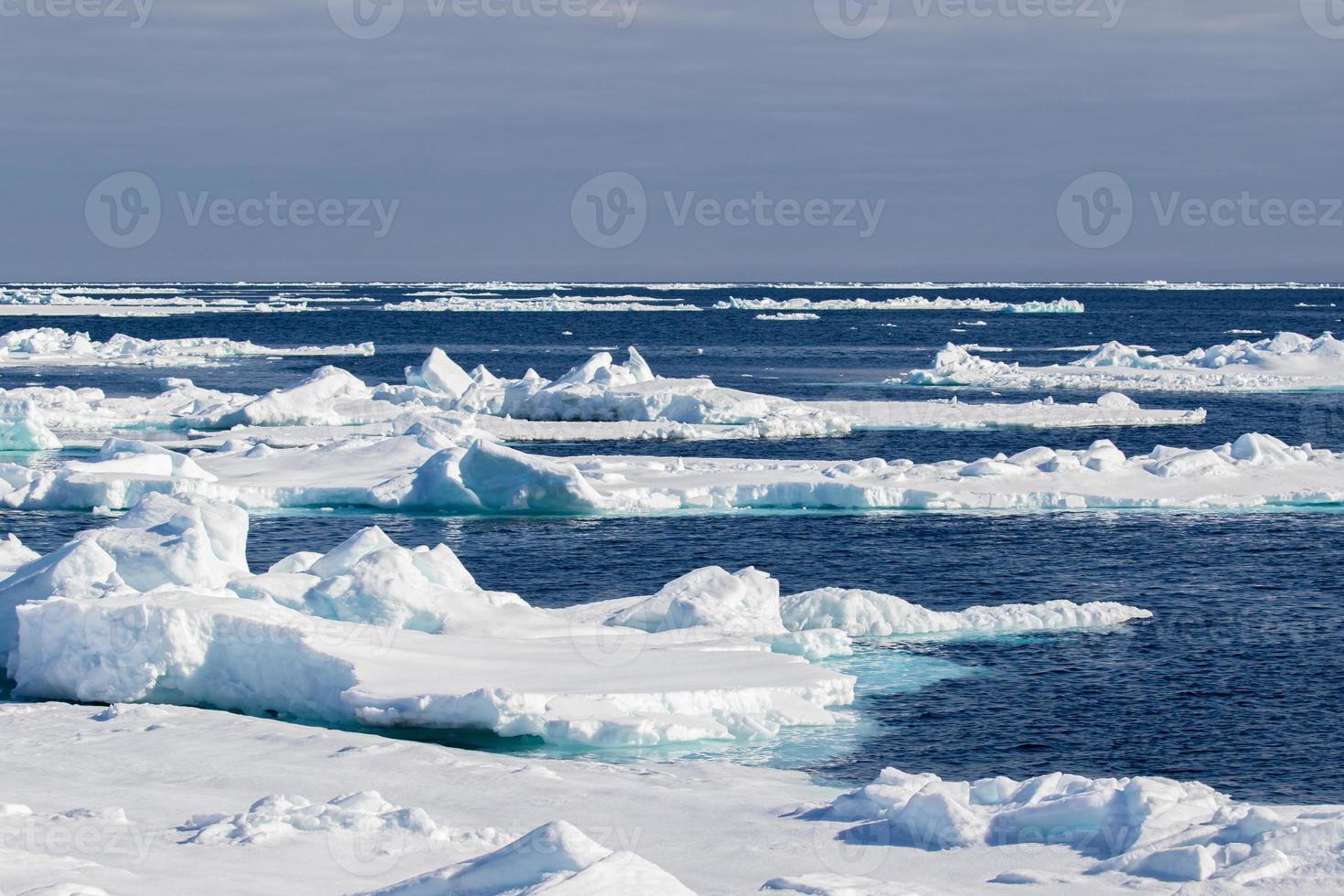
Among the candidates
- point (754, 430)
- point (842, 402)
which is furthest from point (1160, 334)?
point (754, 430)

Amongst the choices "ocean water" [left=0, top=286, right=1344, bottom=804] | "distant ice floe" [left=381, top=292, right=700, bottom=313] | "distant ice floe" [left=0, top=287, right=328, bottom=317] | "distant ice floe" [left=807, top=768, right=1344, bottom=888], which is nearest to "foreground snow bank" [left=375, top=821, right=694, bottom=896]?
"distant ice floe" [left=807, top=768, right=1344, bottom=888]

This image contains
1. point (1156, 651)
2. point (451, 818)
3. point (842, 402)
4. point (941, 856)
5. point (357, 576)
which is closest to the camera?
point (941, 856)

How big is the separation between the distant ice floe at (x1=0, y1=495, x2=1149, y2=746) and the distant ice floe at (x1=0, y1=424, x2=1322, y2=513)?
9431mm

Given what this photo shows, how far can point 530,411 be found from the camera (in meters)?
43.0

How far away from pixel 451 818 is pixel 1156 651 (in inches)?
382

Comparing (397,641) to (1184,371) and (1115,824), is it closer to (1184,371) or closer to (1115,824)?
(1115,824)

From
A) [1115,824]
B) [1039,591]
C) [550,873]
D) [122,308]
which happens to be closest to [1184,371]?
[1039,591]

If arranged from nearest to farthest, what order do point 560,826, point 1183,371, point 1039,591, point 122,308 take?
point 560,826
point 1039,591
point 1183,371
point 122,308

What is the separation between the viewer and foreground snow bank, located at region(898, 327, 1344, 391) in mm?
54250

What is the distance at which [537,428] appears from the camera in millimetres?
39969

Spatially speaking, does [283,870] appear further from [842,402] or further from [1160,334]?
[1160,334]

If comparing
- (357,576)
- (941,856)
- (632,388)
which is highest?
(632,388)

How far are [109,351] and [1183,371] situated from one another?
4307 cm

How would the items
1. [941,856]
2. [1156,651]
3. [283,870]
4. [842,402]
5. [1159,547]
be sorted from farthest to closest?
[842,402], [1159,547], [1156,651], [941,856], [283,870]
